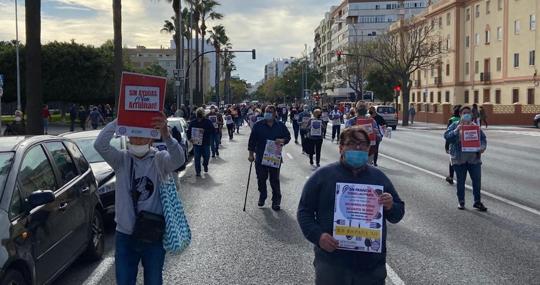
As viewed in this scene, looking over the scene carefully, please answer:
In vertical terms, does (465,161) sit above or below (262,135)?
below

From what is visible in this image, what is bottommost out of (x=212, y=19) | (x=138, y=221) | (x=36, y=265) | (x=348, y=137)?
(x=36, y=265)

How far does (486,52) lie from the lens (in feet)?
206

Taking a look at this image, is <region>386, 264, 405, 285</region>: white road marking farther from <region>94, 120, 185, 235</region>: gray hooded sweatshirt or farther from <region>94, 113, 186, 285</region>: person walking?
<region>94, 120, 185, 235</region>: gray hooded sweatshirt

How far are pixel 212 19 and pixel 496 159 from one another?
147ft

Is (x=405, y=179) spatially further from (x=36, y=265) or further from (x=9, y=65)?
(x=9, y=65)

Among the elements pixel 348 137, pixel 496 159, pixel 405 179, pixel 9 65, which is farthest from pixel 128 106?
pixel 9 65

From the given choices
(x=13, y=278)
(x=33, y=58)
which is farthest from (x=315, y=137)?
(x=13, y=278)

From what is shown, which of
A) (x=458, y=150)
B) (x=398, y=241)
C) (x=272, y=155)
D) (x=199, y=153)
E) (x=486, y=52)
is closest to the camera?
(x=398, y=241)

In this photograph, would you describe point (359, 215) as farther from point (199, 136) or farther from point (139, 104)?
point (199, 136)

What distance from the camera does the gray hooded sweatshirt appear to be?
4680mm

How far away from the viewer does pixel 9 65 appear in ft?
183

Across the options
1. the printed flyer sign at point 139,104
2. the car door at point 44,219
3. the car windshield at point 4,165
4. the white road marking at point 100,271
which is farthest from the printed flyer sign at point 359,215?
the white road marking at point 100,271

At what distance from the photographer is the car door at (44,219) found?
5.12 meters

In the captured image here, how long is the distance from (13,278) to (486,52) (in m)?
63.6
